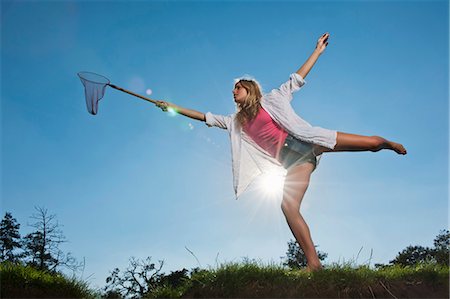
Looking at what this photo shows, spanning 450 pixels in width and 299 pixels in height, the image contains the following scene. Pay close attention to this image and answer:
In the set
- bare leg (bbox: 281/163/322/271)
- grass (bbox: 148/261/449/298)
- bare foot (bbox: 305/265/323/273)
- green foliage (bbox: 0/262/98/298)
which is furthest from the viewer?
green foliage (bbox: 0/262/98/298)

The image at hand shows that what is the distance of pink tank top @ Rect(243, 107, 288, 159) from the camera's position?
6688 millimetres

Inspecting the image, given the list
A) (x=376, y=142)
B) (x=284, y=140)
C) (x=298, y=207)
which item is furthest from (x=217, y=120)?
(x=376, y=142)

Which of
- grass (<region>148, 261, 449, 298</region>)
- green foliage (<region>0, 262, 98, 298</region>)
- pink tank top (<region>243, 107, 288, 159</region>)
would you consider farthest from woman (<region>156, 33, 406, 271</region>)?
green foliage (<region>0, 262, 98, 298</region>)

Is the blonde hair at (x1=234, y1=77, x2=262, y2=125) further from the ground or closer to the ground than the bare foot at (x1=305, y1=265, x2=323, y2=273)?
further from the ground

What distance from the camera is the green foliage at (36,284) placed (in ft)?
22.2

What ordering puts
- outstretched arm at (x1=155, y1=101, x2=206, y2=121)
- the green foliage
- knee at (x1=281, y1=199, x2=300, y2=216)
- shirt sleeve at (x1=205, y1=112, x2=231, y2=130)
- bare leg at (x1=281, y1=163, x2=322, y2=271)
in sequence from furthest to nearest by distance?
outstretched arm at (x1=155, y1=101, x2=206, y2=121) < shirt sleeve at (x1=205, y1=112, x2=231, y2=130) < the green foliage < knee at (x1=281, y1=199, x2=300, y2=216) < bare leg at (x1=281, y1=163, x2=322, y2=271)

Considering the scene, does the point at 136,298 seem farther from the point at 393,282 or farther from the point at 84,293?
the point at 393,282

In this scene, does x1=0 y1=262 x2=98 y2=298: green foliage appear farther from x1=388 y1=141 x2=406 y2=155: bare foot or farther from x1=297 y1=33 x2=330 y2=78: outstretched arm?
x1=388 y1=141 x2=406 y2=155: bare foot

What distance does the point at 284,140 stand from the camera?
664 cm

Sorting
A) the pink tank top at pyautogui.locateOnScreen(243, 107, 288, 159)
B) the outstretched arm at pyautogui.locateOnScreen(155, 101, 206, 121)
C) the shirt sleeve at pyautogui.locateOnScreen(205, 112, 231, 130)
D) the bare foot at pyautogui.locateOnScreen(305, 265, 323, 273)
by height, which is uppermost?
the outstretched arm at pyautogui.locateOnScreen(155, 101, 206, 121)

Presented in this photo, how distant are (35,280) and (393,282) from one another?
5.67m

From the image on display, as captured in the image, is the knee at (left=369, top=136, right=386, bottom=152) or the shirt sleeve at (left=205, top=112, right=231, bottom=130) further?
the shirt sleeve at (left=205, top=112, right=231, bottom=130)

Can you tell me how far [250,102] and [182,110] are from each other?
1.27 metres

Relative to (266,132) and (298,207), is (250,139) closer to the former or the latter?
(266,132)
